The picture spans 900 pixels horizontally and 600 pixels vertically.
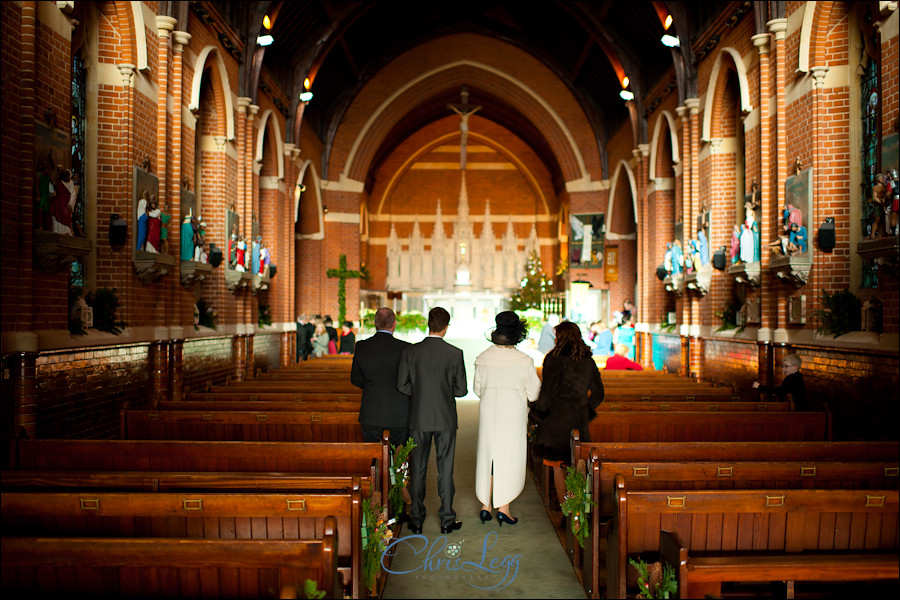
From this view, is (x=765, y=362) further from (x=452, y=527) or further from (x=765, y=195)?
(x=452, y=527)

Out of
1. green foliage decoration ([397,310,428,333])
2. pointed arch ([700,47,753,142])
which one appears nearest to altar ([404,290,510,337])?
green foliage decoration ([397,310,428,333])

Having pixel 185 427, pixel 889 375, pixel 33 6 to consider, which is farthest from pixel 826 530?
pixel 33 6

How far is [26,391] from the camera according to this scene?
18.7 ft

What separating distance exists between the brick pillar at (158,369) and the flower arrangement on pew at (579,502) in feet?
19.0

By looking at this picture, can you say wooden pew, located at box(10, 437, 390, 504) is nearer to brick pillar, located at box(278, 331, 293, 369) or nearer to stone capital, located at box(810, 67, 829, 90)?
stone capital, located at box(810, 67, 829, 90)

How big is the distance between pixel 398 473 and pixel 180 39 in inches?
266

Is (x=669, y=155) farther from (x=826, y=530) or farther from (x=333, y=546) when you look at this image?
(x=333, y=546)

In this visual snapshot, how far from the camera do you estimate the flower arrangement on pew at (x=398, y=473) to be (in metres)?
5.23

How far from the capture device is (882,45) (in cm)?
664

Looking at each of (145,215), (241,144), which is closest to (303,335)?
(241,144)

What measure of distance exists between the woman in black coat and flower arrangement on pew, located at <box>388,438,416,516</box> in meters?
0.98

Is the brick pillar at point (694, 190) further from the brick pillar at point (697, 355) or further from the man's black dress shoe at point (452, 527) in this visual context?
the man's black dress shoe at point (452, 527)

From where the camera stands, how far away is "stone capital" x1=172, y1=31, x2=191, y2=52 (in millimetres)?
9094

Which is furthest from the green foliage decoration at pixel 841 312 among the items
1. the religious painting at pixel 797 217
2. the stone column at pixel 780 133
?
the stone column at pixel 780 133
